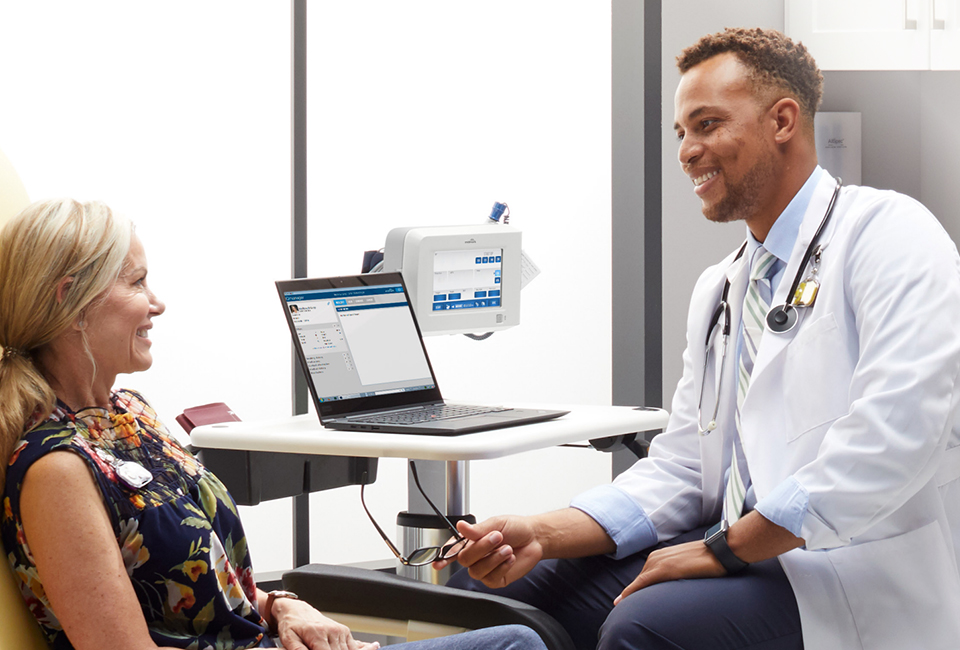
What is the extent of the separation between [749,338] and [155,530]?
85 cm

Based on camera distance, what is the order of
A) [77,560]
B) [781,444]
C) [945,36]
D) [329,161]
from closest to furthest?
[77,560] → [781,444] → [945,36] → [329,161]

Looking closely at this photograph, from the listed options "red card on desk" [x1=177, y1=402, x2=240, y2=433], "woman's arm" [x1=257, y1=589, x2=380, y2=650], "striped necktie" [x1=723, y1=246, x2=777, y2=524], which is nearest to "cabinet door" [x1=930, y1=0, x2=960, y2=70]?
"striped necktie" [x1=723, y1=246, x2=777, y2=524]

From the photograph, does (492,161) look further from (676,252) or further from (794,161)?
(794,161)

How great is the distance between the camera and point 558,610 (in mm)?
1474

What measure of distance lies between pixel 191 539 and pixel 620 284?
5.91ft

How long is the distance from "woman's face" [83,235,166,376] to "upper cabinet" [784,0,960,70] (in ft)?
6.63

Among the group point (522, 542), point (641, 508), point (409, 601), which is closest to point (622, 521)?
point (641, 508)

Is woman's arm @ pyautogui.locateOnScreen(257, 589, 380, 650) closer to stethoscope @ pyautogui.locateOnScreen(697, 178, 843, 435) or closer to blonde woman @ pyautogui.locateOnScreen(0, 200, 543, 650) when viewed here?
blonde woman @ pyautogui.locateOnScreen(0, 200, 543, 650)

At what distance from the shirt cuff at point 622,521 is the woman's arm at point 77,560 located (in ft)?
2.23

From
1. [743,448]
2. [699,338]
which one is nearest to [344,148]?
[699,338]

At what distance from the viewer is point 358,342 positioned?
181 cm

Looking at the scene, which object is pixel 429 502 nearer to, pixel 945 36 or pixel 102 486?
pixel 102 486

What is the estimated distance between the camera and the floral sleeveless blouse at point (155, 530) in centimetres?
106

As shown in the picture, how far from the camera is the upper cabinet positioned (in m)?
2.47
